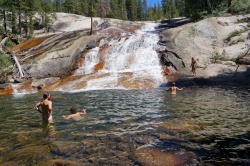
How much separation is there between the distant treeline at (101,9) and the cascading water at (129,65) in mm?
9525

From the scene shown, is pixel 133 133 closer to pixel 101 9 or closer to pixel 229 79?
pixel 229 79

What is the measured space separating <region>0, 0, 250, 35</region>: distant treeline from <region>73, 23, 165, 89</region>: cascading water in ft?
31.3

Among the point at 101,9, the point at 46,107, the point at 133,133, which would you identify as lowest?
the point at 133,133

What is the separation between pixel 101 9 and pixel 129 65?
5013cm

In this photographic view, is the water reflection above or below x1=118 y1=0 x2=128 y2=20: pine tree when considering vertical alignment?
below

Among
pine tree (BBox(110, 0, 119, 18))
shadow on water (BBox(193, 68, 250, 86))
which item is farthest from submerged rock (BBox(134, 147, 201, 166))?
pine tree (BBox(110, 0, 119, 18))

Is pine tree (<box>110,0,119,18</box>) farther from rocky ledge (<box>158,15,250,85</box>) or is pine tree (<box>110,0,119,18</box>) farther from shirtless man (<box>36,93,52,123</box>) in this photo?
shirtless man (<box>36,93,52,123</box>)

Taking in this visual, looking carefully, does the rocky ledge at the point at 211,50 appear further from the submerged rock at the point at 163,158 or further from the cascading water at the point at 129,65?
the submerged rock at the point at 163,158

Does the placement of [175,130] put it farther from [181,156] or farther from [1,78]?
[1,78]

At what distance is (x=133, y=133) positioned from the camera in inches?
392

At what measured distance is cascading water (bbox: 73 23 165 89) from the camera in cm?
2478

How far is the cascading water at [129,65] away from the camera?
81.3 ft

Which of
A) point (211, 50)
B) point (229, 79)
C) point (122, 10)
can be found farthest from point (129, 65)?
point (122, 10)

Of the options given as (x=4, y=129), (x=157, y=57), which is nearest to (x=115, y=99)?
(x=4, y=129)
